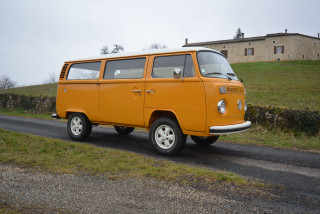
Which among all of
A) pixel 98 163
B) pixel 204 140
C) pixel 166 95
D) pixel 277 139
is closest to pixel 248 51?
pixel 277 139

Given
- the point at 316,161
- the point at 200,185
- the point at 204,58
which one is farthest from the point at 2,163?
the point at 316,161

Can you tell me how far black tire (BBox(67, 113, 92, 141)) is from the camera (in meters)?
6.99

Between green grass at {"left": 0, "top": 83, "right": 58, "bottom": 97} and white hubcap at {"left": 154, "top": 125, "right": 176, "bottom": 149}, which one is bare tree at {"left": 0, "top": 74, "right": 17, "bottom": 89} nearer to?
green grass at {"left": 0, "top": 83, "right": 58, "bottom": 97}

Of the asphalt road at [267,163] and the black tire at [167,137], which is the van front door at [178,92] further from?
the asphalt road at [267,163]

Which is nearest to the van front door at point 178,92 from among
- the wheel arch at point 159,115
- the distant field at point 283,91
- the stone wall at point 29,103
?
the wheel arch at point 159,115

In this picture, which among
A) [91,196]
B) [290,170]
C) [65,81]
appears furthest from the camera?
[65,81]

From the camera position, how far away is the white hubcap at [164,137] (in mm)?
5398

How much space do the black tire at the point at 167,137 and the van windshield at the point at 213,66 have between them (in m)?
1.29

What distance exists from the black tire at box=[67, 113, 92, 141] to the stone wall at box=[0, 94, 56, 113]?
986 centimetres

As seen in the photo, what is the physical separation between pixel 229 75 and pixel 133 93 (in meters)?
2.28

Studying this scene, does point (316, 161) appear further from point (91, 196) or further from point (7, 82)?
point (7, 82)

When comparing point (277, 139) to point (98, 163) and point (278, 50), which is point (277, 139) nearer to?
point (98, 163)

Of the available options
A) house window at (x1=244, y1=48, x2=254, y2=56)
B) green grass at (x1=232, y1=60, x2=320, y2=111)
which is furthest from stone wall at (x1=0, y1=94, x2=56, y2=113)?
house window at (x1=244, y1=48, x2=254, y2=56)

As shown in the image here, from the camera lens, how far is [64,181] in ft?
12.3
